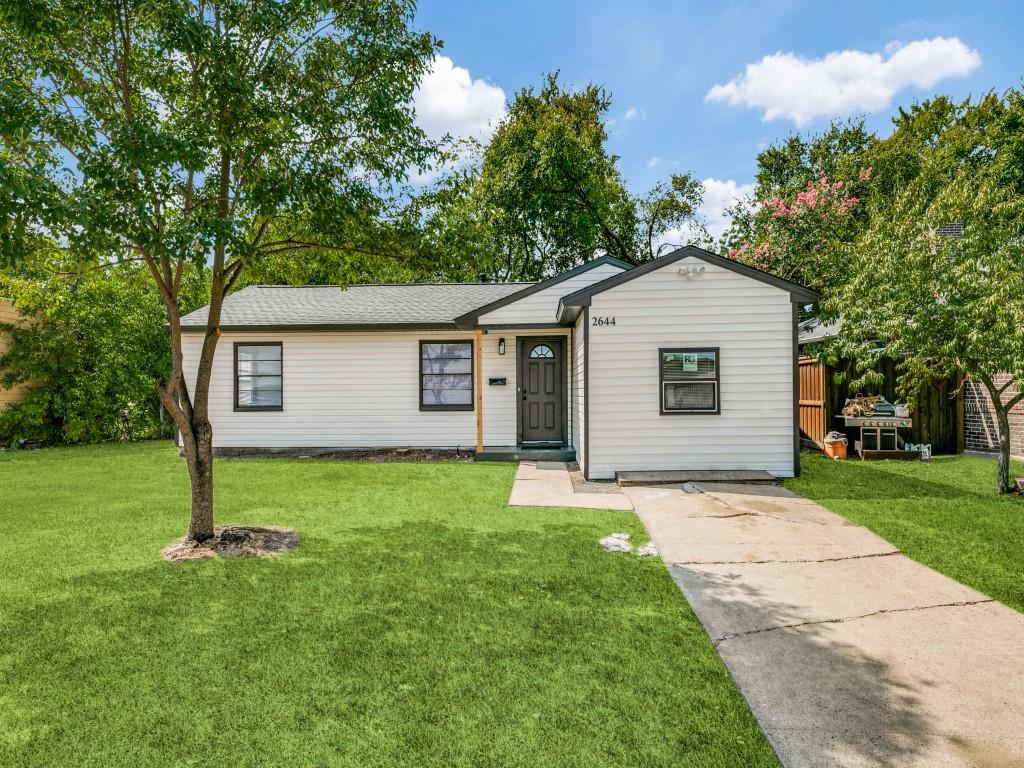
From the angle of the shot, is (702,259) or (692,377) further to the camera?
(692,377)

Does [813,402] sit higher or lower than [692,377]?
lower

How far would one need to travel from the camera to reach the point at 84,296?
43.3 feet

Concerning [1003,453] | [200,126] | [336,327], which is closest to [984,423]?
[1003,453]

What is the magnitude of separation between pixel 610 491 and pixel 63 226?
248 inches

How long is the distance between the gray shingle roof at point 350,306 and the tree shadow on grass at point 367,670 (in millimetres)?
7502

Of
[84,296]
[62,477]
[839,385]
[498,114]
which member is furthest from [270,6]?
[498,114]

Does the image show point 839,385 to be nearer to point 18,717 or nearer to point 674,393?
point 674,393

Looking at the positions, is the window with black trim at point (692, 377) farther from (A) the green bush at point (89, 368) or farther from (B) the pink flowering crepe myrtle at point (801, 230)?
(A) the green bush at point (89, 368)

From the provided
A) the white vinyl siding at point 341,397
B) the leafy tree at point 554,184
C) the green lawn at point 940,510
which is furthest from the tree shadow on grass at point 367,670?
the leafy tree at point 554,184

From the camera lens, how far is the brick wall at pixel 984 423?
10.2 metres

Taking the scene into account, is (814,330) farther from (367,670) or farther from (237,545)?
(367,670)

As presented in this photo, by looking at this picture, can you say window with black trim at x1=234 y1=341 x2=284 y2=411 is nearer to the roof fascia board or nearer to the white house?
the white house

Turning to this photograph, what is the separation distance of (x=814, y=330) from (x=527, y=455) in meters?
7.42

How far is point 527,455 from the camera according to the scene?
1062 centimetres
